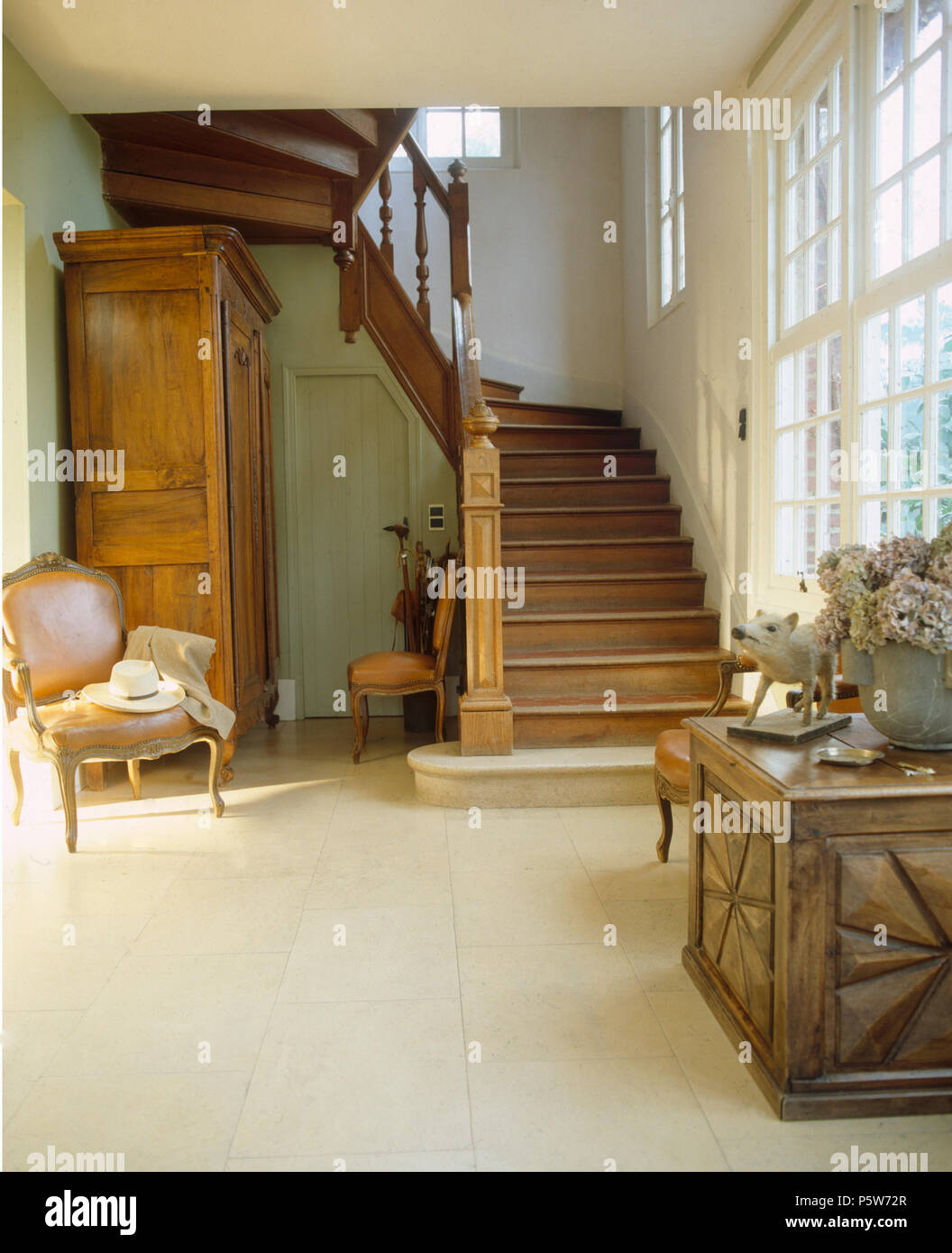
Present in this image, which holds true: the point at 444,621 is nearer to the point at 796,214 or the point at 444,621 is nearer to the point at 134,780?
the point at 134,780

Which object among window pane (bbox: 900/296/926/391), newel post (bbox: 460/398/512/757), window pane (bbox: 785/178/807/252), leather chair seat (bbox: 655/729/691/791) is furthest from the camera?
newel post (bbox: 460/398/512/757)

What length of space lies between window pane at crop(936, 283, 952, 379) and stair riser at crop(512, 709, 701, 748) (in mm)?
1988

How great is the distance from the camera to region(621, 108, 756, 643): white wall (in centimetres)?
445

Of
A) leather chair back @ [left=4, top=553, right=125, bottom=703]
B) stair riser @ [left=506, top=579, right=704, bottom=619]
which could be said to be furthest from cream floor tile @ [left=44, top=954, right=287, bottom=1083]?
stair riser @ [left=506, top=579, right=704, bottom=619]

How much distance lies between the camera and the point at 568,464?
19.8ft

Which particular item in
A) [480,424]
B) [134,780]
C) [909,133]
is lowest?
[134,780]

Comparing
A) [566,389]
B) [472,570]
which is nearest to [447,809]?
[472,570]

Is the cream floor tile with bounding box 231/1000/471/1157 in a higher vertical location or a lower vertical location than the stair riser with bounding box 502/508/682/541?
lower

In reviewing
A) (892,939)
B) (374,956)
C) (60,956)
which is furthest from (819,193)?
(60,956)

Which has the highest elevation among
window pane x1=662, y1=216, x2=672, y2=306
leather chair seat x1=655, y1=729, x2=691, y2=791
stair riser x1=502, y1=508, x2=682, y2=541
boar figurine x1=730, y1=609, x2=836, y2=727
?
window pane x1=662, y1=216, x2=672, y2=306

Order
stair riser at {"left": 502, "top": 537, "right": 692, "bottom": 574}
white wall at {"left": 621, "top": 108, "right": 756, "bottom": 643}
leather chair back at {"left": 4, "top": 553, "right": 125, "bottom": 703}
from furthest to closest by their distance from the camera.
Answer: stair riser at {"left": 502, "top": 537, "right": 692, "bottom": 574} → white wall at {"left": 621, "top": 108, "right": 756, "bottom": 643} → leather chair back at {"left": 4, "top": 553, "right": 125, "bottom": 703}

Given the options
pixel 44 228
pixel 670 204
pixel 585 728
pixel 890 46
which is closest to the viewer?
pixel 890 46

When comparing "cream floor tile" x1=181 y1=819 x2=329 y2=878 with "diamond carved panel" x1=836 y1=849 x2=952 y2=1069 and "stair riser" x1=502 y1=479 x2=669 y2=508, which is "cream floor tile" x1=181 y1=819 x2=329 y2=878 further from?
"stair riser" x1=502 y1=479 x2=669 y2=508

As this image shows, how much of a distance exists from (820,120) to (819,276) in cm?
58
